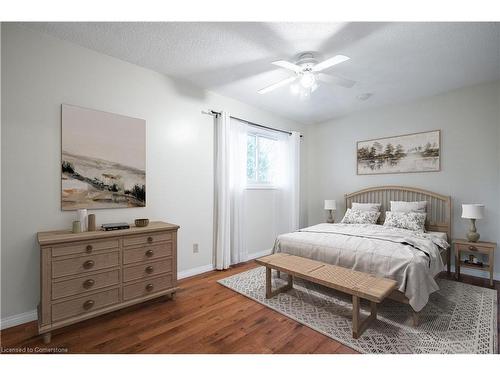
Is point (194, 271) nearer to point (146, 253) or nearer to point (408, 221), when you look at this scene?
point (146, 253)

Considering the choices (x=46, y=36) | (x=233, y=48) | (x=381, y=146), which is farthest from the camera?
(x=381, y=146)

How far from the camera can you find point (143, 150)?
2.66 metres

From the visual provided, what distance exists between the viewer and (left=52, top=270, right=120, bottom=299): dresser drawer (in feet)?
5.87

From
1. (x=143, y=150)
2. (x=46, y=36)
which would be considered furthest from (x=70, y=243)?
(x=46, y=36)

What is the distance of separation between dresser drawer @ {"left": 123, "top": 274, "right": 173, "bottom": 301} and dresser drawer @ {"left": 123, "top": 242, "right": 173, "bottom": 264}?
0.22 metres

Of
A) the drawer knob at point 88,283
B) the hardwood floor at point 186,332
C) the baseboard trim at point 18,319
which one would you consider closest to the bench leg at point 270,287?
the hardwood floor at point 186,332

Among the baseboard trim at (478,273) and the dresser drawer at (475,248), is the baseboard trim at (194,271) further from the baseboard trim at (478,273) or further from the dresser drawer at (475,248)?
the baseboard trim at (478,273)

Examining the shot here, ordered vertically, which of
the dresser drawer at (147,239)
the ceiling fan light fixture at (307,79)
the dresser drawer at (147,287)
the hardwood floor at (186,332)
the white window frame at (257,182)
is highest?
the ceiling fan light fixture at (307,79)

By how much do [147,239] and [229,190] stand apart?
1438mm

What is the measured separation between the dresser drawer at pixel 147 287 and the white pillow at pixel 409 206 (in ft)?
10.8

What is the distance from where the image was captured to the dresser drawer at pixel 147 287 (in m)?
2.14
